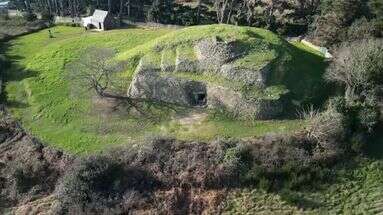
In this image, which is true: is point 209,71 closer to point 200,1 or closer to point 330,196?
point 330,196

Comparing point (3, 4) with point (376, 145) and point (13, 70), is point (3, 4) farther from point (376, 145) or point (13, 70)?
point (376, 145)

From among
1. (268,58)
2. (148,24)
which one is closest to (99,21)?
(148,24)

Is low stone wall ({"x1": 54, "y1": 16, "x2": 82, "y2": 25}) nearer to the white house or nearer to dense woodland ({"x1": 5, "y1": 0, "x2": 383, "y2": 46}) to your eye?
dense woodland ({"x1": 5, "y1": 0, "x2": 383, "y2": 46})

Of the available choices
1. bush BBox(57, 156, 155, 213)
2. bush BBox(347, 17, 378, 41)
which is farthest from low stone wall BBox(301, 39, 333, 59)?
bush BBox(57, 156, 155, 213)

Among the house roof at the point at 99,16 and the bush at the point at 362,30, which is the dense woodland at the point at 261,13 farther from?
the house roof at the point at 99,16

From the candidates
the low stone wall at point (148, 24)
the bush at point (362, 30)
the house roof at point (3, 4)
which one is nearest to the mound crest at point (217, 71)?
the bush at point (362, 30)
